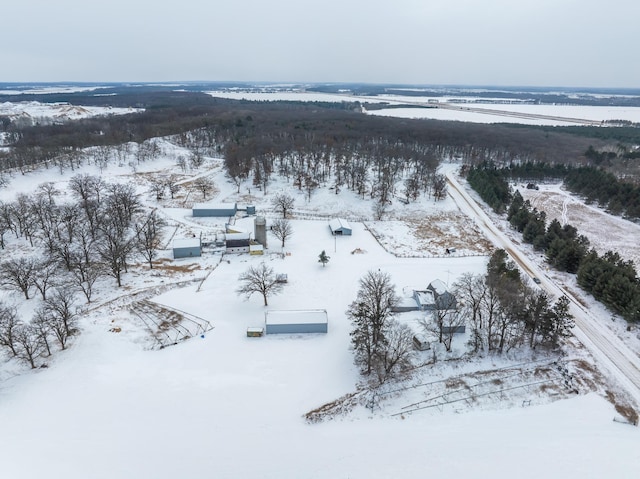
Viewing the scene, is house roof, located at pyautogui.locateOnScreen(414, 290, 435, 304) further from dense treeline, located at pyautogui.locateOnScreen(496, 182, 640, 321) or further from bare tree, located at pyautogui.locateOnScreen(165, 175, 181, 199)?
bare tree, located at pyautogui.locateOnScreen(165, 175, 181, 199)

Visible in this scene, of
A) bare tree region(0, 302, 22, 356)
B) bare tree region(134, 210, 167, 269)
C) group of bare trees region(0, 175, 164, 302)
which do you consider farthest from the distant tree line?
bare tree region(0, 302, 22, 356)

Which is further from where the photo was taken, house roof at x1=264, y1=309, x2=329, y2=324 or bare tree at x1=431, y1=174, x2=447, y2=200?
bare tree at x1=431, y1=174, x2=447, y2=200

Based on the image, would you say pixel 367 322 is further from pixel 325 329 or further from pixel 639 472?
pixel 639 472

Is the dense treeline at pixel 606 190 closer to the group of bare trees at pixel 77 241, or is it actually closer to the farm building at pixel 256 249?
the farm building at pixel 256 249

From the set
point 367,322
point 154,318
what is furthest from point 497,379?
point 154,318

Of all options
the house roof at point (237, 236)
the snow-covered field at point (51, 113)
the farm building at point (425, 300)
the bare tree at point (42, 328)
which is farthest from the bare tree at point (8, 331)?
the snow-covered field at point (51, 113)

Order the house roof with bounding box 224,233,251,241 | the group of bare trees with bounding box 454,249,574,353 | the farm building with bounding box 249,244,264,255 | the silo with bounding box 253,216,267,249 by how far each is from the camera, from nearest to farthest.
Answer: the group of bare trees with bounding box 454,249,574,353
the farm building with bounding box 249,244,264,255
the house roof with bounding box 224,233,251,241
the silo with bounding box 253,216,267,249

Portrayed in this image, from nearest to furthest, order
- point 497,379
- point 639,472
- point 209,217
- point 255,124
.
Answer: point 639,472 < point 497,379 < point 209,217 < point 255,124
